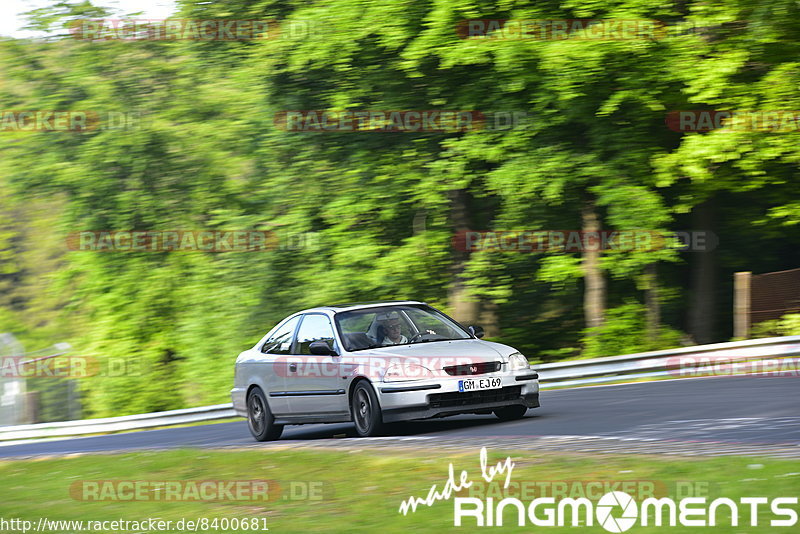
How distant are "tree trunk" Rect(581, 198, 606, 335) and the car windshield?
366 inches

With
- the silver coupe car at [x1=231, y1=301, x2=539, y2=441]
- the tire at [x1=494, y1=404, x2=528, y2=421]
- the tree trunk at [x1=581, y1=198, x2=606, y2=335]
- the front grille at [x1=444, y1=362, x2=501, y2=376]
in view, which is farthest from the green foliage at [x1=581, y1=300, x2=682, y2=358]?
the front grille at [x1=444, y1=362, x2=501, y2=376]

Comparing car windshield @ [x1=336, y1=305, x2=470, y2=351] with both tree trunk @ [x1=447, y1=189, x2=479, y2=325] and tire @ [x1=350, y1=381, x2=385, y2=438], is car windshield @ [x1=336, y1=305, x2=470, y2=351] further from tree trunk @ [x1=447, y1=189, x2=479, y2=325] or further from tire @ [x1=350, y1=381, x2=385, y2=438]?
tree trunk @ [x1=447, y1=189, x2=479, y2=325]

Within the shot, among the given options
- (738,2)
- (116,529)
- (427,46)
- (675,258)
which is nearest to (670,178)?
(675,258)

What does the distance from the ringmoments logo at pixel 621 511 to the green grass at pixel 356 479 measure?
3.1 inches

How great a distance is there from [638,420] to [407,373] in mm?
2333

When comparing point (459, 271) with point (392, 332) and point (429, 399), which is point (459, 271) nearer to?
point (392, 332)

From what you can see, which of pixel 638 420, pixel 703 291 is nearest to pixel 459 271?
pixel 703 291

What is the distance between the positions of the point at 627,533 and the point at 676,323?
19496 millimetres

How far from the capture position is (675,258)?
2047cm

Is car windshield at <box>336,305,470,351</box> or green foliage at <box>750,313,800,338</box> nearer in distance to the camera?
car windshield at <box>336,305,470,351</box>

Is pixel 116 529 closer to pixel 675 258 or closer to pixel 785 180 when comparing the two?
pixel 675 258

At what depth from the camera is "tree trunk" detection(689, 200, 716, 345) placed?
23.8 metres

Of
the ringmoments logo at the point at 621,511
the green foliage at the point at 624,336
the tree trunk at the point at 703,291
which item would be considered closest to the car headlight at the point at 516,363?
the ringmoments logo at the point at 621,511

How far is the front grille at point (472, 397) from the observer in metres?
11.4
